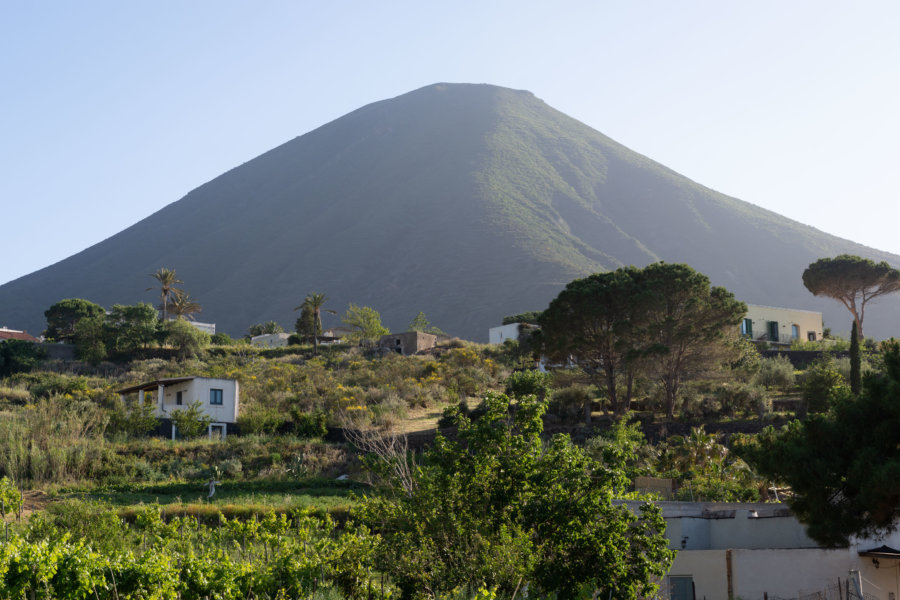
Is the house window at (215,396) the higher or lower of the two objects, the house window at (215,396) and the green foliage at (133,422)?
the higher

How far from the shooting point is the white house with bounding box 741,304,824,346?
63125 millimetres

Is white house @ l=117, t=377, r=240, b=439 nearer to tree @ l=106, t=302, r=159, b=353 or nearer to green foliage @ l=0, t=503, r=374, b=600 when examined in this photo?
tree @ l=106, t=302, r=159, b=353

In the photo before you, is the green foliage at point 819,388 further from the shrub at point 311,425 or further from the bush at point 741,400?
the shrub at point 311,425

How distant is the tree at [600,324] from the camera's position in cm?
4159

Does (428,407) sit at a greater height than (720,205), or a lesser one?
lesser

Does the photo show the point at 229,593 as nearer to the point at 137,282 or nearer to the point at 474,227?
the point at 474,227

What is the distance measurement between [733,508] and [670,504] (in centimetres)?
167

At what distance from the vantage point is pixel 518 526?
13711mm

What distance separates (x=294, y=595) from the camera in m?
14.1

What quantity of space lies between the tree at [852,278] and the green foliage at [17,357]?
52.3m

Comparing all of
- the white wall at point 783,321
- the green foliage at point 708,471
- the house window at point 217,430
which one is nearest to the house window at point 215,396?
the house window at point 217,430

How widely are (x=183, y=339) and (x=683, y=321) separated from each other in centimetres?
4044

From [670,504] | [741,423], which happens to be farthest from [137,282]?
[670,504]

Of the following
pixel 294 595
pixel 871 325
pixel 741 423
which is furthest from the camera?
pixel 871 325
